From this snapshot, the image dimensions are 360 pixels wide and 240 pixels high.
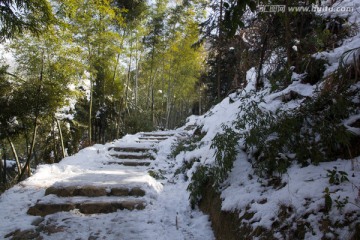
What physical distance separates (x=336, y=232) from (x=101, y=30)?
7659 mm

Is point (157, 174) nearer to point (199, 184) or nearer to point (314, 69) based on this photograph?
point (199, 184)

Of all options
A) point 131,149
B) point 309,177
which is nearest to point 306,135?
point 309,177

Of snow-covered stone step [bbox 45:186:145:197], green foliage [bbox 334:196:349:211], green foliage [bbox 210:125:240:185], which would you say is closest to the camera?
green foliage [bbox 334:196:349:211]

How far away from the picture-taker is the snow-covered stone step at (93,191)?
315cm

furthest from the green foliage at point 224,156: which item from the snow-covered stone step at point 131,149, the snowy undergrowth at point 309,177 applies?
the snow-covered stone step at point 131,149

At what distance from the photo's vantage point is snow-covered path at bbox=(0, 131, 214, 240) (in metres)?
2.43

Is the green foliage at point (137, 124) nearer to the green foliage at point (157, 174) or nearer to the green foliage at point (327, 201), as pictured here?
the green foliage at point (157, 174)

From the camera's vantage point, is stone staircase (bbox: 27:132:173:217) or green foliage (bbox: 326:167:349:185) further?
stone staircase (bbox: 27:132:173:217)

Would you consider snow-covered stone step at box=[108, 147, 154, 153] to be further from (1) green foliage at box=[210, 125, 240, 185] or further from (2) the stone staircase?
(1) green foliage at box=[210, 125, 240, 185]

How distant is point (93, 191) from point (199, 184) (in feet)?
4.85

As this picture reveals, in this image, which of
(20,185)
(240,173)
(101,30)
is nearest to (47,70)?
(101,30)

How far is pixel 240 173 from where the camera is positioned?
8.16 ft

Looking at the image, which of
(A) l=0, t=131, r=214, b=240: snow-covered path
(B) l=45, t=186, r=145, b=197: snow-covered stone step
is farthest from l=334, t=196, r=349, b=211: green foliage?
(B) l=45, t=186, r=145, b=197: snow-covered stone step

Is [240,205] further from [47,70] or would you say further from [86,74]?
[86,74]
